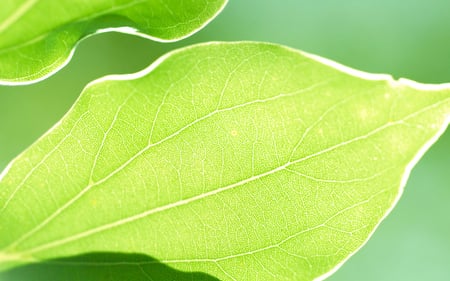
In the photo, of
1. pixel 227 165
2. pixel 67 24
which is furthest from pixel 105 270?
pixel 67 24

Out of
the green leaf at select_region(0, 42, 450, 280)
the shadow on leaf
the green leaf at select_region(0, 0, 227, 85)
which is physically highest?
the green leaf at select_region(0, 0, 227, 85)

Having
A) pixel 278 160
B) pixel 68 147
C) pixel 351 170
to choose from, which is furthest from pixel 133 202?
pixel 351 170

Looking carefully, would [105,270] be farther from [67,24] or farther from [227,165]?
[67,24]

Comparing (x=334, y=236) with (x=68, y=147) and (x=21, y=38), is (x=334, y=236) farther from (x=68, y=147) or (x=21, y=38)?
(x=21, y=38)

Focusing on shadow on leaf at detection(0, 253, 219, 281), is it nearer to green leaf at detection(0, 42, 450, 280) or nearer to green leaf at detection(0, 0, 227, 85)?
green leaf at detection(0, 42, 450, 280)

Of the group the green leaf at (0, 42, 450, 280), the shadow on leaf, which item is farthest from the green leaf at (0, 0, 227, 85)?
the shadow on leaf

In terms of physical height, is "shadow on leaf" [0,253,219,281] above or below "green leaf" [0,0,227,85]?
below
